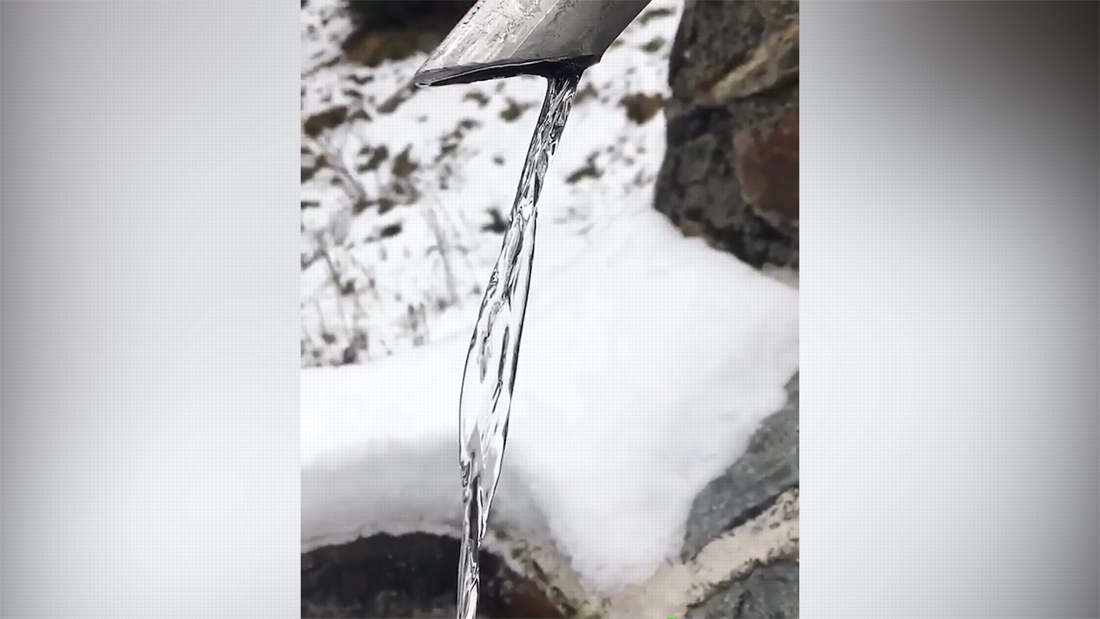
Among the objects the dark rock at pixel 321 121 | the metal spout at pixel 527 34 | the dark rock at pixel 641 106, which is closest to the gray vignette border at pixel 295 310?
the dark rock at pixel 321 121

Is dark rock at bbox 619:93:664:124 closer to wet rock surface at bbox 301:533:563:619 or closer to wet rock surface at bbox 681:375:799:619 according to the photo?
wet rock surface at bbox 681:375:799:619

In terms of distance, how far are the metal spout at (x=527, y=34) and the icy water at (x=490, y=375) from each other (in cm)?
66

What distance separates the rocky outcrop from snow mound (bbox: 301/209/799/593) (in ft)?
0.15

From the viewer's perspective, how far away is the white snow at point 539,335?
1.12m

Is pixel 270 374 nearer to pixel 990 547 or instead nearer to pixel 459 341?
pixel 459 341

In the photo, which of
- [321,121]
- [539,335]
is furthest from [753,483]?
[321,121]

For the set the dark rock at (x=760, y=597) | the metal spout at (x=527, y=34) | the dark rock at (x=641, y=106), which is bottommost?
the dark rock at (x=760, y=597)

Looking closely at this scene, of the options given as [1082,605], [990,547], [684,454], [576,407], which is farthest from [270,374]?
[1082,605]

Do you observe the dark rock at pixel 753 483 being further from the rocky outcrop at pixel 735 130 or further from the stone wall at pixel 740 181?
the rocky outcrop at pixel 735 130

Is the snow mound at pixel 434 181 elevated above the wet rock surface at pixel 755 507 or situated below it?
above

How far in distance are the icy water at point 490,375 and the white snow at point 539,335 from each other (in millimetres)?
15

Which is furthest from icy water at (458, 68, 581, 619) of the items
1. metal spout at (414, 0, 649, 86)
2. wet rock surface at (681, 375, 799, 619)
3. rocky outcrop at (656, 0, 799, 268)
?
metal spout at (414, 0, 649, 86)

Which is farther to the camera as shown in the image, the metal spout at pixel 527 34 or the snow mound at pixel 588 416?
the snow mound at pixel 588 416

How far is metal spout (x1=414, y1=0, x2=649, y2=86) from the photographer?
43 cm
